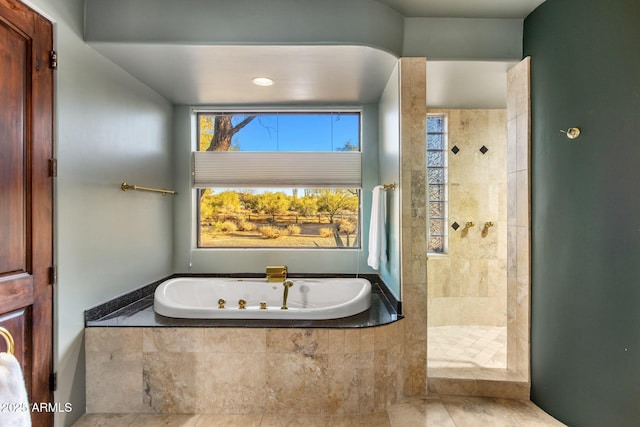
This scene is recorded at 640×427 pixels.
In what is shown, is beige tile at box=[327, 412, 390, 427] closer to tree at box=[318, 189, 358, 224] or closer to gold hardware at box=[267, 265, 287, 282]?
gold hardware at box=[267, 265, 287, 282]

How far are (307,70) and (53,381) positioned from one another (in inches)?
95.7

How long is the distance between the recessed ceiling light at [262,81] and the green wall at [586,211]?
1.82 metres

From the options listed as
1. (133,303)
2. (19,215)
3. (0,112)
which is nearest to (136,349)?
(133,303)

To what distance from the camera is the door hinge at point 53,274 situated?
6.08ft

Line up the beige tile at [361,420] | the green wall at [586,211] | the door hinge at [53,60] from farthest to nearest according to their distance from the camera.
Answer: the beige tile at [361,420] → the door hinge at [53,60] → the green wall at [586,211]

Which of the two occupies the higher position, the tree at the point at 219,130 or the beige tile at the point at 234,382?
the tree at the point at 219,130

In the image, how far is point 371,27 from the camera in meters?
2.10

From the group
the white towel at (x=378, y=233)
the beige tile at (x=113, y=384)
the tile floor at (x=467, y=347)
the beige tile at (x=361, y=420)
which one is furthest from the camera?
the white towel at (x=378, y=233)

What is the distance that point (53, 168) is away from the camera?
186 centimetres

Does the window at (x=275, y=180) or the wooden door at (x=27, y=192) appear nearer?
the wooden door at (x=27, y=192)

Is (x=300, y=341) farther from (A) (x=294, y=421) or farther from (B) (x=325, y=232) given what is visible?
(B) (x=325, y=232)

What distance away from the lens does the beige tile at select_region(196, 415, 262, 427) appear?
1.96 metres

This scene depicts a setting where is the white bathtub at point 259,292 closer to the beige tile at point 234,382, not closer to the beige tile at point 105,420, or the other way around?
the beige tile at point 234,382

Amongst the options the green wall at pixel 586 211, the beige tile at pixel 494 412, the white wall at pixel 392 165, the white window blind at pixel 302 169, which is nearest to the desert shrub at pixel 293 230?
the white window blind at pixel 302 169
